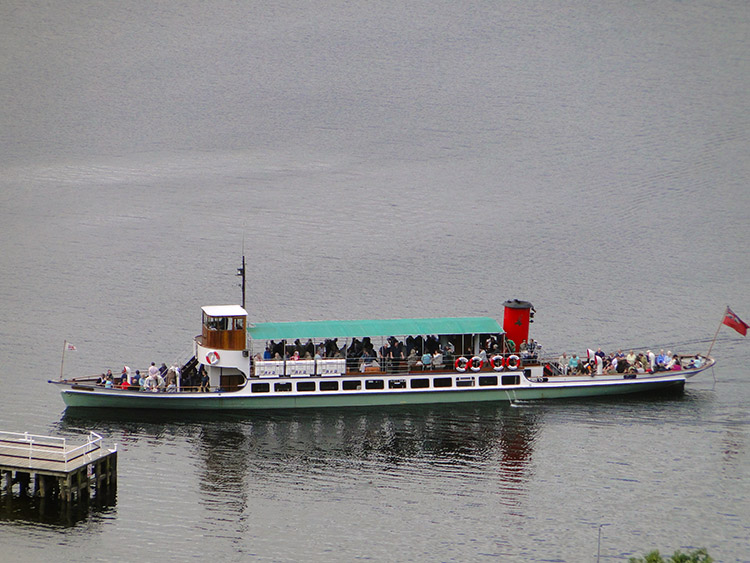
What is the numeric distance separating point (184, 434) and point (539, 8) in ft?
404

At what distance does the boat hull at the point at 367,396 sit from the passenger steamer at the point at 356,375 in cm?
5

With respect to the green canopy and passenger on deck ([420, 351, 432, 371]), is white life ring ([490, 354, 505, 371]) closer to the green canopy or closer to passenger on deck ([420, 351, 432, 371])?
the green canopy

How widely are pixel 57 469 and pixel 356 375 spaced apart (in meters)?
18.6

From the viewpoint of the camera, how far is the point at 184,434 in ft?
181

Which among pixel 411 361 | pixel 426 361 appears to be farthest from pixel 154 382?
pixel 426 361

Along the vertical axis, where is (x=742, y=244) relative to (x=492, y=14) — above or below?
below

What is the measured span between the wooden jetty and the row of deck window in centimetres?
1220

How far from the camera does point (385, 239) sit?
95000 mm

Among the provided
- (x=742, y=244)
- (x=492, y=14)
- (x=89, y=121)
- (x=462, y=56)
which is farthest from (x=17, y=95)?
(x=742, y=244)

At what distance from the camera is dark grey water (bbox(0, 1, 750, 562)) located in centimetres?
4656

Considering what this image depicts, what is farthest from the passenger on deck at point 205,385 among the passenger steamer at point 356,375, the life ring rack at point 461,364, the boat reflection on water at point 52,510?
the life ring rack at point 461,364

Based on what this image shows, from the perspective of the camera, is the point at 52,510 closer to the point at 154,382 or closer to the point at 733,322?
the point at 154,382

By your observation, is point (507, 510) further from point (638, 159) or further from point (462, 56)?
point (462, 56)

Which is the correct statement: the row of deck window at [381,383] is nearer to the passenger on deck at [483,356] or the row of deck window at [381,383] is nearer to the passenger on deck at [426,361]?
the passenger on deck at [426,361]
